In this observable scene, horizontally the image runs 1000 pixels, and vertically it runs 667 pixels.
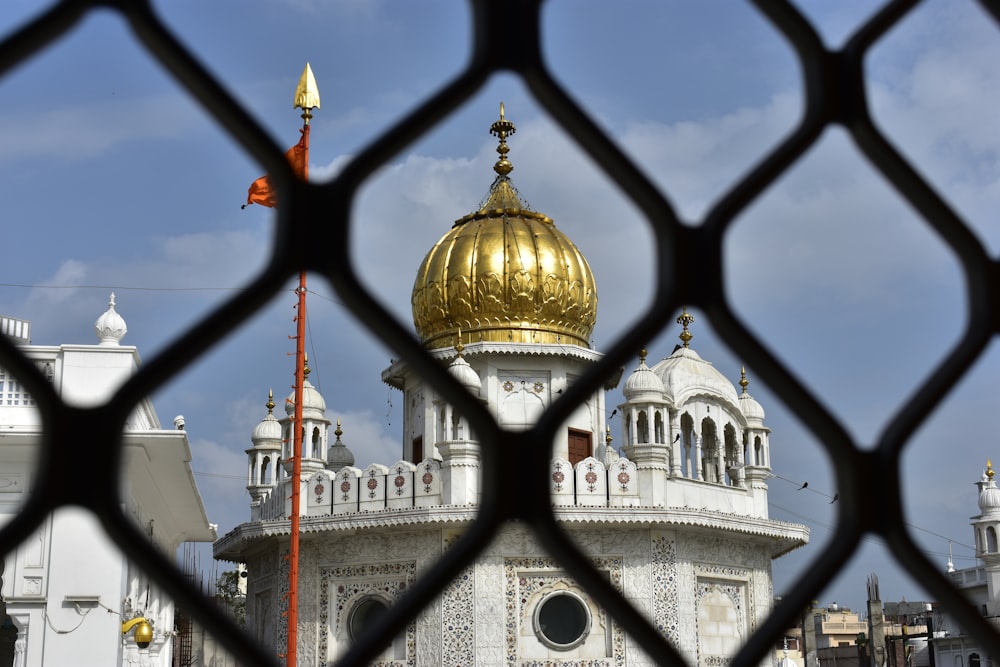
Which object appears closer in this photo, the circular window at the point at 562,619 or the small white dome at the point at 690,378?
the circular window at the point at 562,619

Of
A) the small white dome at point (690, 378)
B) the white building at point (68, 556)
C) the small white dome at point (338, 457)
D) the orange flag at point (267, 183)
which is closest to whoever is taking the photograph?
the white building at point (68, 556)

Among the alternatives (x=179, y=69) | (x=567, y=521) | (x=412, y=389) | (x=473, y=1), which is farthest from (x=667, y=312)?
(x=412, y=389)

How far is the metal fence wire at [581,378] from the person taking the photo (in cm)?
61

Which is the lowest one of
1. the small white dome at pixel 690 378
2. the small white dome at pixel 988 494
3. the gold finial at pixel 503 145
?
the small white dome at pixel 988 494

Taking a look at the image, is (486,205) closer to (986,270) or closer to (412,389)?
(412,389)

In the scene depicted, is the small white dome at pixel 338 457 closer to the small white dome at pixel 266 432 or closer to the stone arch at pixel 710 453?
the small white dome at pixel 266 432

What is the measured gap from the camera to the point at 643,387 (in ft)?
39.7

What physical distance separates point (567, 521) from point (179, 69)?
427 inches

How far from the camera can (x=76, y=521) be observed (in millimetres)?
9867

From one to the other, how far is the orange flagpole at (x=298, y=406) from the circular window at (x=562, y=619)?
2.37 meters

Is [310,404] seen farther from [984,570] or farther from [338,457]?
[984,570]

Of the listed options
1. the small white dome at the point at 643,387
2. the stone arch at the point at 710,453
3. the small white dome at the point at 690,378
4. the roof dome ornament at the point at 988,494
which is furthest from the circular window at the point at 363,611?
the roof dome ornament at the point at 988,494

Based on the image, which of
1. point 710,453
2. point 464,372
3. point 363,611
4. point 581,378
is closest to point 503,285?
point 464,372

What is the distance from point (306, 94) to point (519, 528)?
4576mm
